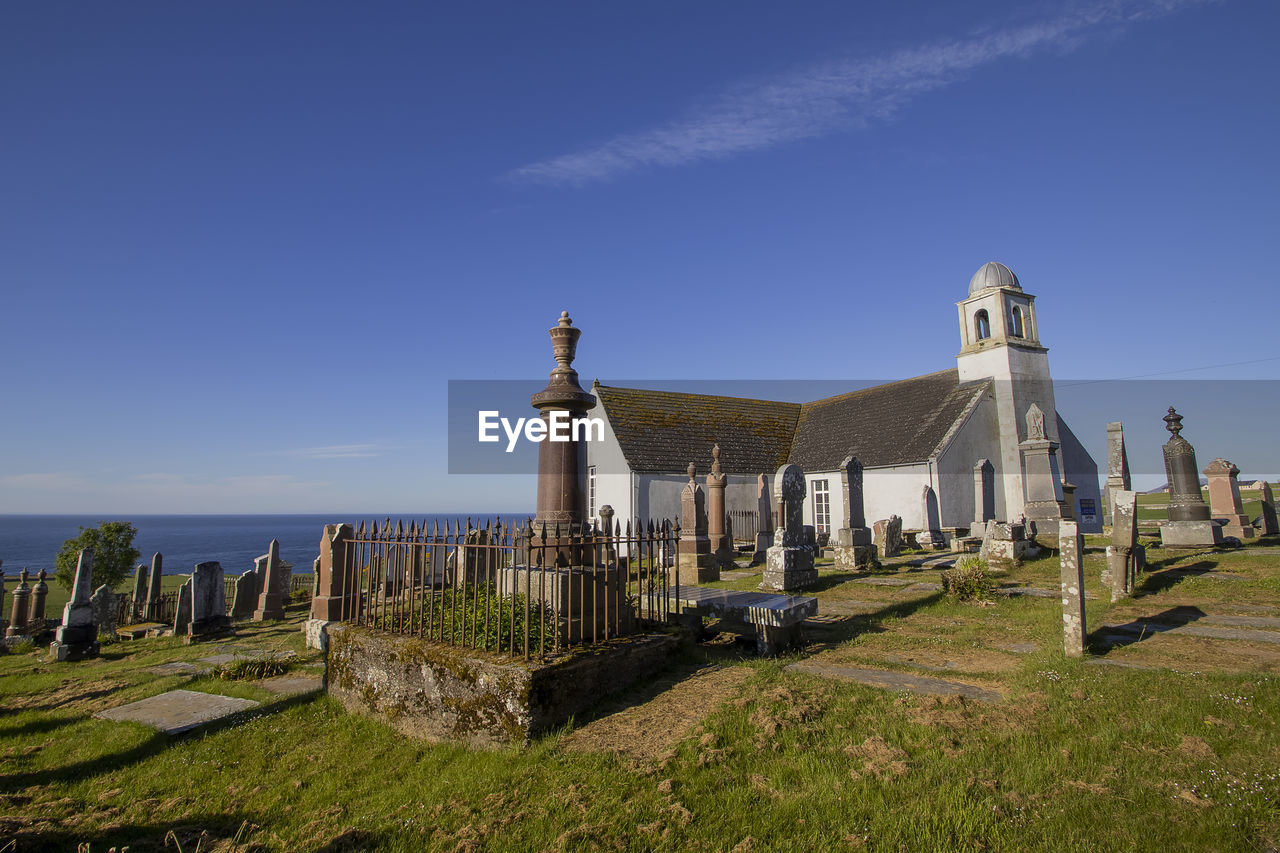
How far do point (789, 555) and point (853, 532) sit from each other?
3672 millimetres

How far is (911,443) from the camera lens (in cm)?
2406

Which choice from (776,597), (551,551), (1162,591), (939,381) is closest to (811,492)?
(939,381)

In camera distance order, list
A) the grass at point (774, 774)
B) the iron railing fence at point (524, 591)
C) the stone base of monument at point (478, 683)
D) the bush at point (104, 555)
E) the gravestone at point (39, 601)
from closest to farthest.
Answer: the grass at point (774, 774), the stone base of monument at point (478, 683), the iron railing fence at point (524, 591), the gravestone at point (39, 601), the bush at point (104, 555)

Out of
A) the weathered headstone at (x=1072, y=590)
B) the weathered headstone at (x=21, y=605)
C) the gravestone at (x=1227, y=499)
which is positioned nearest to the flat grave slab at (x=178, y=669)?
the weathered headstone at (x=21, y=605)

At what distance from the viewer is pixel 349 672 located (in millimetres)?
6734

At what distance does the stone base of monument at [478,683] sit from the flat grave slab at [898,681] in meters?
1.57

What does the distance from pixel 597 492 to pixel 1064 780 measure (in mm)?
23493

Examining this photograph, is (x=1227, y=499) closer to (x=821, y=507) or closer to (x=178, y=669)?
(x=821, y=507)

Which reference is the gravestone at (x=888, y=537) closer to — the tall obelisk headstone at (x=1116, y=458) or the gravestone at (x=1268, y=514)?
the tall obelisk headstone at (x=1116, y=458)

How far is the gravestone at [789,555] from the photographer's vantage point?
475 inches

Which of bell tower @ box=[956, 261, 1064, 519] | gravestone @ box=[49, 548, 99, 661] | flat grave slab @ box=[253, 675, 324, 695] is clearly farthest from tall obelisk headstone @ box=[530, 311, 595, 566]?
bell tower @ box=[956, 261, 1064, 519]

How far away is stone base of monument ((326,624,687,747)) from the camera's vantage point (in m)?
5.15

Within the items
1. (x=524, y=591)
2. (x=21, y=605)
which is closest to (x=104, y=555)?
(x=21, y=605)

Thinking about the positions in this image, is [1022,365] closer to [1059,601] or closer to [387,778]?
[1059,601]
